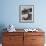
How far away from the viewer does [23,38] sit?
11.9 ft

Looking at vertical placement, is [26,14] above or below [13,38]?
above

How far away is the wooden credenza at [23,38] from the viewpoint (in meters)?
3.60

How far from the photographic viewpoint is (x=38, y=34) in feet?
11.8

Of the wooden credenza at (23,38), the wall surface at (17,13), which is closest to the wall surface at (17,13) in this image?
the wall surface at (17,13)

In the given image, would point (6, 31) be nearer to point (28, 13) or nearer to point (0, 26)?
point (0, 26)

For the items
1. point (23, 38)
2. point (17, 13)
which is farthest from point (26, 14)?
point (23, 38)

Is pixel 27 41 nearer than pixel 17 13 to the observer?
Yes

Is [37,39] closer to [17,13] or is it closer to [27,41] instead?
[27,41]

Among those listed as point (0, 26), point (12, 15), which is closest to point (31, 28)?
point (12, 15)

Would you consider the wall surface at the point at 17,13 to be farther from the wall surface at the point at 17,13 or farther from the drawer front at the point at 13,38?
the drawer front at the point at 13,38

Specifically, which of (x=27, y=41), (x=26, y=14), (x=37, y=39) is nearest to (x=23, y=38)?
(x=27, y=41)

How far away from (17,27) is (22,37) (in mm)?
601

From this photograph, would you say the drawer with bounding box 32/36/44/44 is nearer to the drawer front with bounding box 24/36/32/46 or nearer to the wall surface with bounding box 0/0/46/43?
the drawer front with bounding box 24/36/32/46

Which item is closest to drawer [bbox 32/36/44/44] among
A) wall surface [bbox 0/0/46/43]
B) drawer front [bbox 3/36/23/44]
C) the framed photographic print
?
drawer front [bbox 3/36/23/44]
